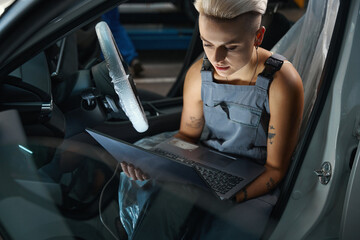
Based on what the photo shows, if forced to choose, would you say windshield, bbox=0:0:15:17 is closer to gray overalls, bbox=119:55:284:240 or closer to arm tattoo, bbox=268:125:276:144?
gray overalls, bbox=119:55:284:240

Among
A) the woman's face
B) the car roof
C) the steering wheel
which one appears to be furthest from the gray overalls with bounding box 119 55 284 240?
the car roof

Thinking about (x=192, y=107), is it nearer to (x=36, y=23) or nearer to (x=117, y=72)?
(x=117, y=72)

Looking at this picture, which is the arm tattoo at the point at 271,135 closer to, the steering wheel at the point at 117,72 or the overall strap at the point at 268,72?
the overall strap at the point at 268,72

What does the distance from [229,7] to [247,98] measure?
315 mm

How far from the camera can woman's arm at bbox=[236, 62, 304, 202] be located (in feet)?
3.64

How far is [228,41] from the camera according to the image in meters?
1.02

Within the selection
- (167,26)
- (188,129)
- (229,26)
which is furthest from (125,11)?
(229,26)

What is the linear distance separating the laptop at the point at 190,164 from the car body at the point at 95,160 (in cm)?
11

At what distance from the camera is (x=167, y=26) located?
516 centimetres

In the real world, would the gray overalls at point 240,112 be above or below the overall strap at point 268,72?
below

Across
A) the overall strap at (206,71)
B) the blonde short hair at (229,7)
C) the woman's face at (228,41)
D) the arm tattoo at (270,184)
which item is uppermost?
the blonde short hair at (229,7)

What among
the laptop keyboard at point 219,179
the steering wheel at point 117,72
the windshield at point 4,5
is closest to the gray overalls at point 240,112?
the laptop keyboard at point 219,179

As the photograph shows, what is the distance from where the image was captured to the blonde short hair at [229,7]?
3.21 ft

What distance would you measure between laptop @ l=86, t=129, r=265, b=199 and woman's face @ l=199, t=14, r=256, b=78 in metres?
0.34
